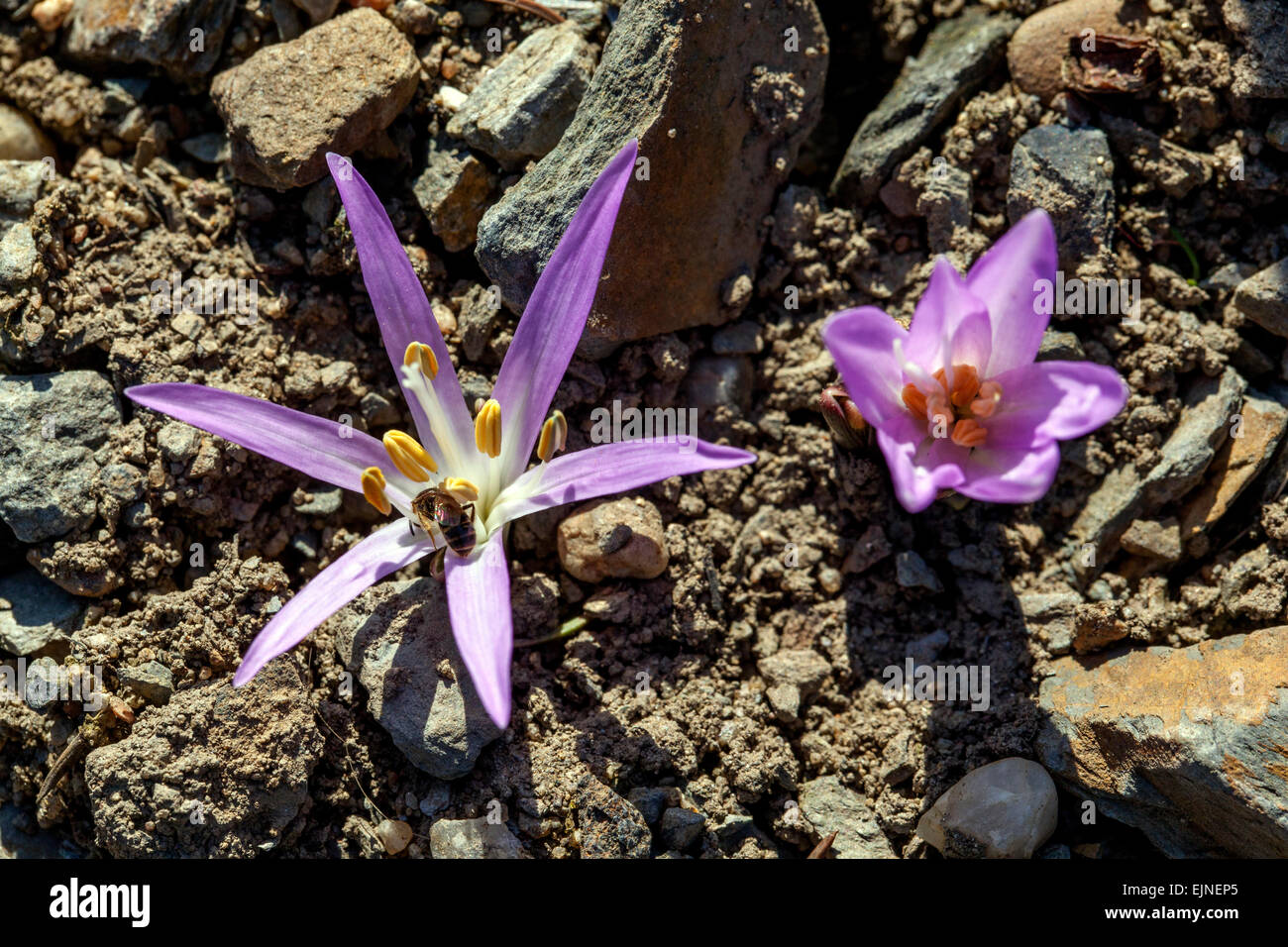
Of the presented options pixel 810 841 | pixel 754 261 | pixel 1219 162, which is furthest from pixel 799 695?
pixel 1219 162

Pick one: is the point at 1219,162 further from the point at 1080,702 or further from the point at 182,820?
the point at 182,820

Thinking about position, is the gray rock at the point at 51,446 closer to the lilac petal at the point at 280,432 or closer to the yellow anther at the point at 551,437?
the lilac petal at the point at 280,432

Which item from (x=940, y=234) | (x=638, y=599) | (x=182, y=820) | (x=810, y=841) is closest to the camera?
(x=182, y=820)

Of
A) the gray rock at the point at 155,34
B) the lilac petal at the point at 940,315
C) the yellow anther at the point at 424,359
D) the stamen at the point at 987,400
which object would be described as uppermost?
the gray rock at the point at 155,34

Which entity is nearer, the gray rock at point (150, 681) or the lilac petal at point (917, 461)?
the lilac petal at point (917, 461)

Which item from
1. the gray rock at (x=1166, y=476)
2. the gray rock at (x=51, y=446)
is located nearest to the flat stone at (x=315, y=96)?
the gray rock at (x=51, y=446)

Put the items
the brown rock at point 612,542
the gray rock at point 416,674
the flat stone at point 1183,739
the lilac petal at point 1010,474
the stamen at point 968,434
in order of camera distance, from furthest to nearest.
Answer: the brown rock at point 612,542 → the gray rock at point 416,674 → the flat stone at point 1183,739 → the stamen at point 968,434 → the lilac petal at point 1010,474

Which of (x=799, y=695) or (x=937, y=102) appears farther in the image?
(x=937, y=102)

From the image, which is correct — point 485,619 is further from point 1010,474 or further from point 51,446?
point 51,446

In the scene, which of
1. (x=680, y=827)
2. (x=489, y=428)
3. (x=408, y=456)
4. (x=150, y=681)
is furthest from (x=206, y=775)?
(x=680, y=827)
